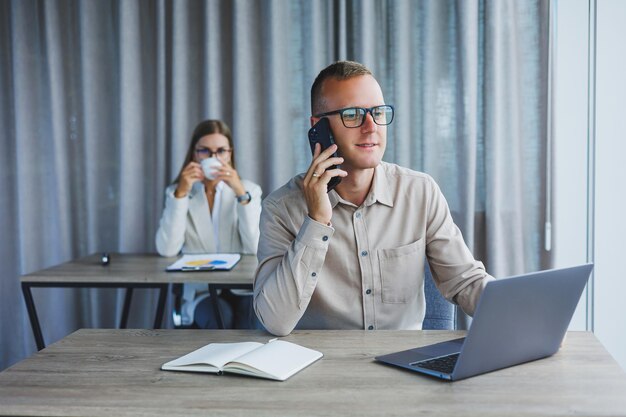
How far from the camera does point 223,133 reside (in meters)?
3.49

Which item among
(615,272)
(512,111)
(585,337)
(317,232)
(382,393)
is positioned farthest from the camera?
(512,111)

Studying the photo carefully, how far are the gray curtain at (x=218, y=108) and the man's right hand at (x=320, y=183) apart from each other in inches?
78.0

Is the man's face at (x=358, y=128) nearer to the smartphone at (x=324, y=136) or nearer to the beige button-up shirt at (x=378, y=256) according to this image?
the smartphone at (x=324, y=136)

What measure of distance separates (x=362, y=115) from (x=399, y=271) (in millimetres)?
459

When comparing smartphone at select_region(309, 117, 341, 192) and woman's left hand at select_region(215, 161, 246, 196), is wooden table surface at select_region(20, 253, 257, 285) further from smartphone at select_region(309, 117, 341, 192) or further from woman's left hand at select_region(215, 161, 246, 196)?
smartphone at select_region(309, 117, 341, 192)

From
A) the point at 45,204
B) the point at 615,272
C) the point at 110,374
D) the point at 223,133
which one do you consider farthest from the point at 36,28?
the point at 615,272

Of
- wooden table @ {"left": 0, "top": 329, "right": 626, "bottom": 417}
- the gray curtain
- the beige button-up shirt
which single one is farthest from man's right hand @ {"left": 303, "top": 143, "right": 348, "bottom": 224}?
the gray curtain

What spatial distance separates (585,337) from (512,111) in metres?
2.28

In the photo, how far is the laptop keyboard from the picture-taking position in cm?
134

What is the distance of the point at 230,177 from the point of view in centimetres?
327

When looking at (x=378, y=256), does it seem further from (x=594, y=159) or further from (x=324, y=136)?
(x=594, y=159)

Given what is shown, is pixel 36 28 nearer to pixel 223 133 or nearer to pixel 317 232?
pixel 223 133

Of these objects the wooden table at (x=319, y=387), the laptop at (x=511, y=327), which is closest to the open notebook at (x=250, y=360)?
the wooden table at (x=319, y=387)

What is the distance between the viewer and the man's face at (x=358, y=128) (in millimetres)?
1809
